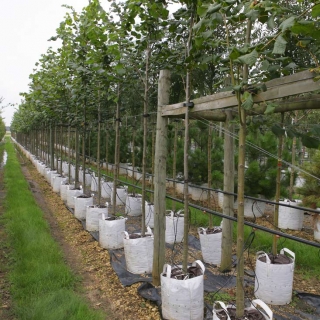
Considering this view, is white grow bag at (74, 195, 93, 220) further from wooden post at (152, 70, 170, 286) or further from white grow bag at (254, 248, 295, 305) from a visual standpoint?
white grow bag at (254, 248, 295, 305)

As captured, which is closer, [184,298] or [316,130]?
[316,130]

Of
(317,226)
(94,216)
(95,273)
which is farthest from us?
(94,216)

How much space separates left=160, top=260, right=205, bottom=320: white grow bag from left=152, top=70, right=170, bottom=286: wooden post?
1.98 feet

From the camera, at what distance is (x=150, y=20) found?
9.62 ft

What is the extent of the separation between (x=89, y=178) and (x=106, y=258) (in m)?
5.86

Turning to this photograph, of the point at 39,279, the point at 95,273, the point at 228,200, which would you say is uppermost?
the point at 228,200

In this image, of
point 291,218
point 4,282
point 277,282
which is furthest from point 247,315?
point 291,218

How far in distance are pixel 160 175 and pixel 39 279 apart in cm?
157

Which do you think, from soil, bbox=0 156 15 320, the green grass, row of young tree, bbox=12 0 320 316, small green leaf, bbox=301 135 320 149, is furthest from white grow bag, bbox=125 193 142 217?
small green leaf, bbox=301 135 320 149

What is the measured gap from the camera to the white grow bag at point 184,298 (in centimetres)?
240

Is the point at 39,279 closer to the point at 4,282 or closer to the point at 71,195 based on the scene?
the point at 4,282

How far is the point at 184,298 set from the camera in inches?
94.8

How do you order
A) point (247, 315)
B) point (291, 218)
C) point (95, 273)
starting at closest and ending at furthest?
point (247, 315), point (95, 273), point (291, 218)

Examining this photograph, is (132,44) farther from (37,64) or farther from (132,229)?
(37,64)
